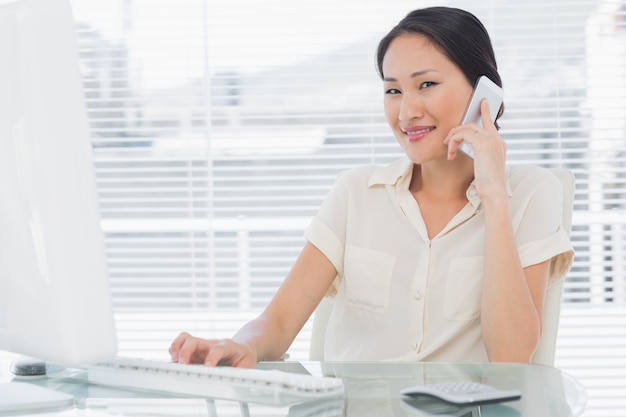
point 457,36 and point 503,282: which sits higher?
point 457,36

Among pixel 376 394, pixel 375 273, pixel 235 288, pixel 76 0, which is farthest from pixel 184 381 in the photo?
pixel 76 0

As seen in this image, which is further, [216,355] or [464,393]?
[216,355]

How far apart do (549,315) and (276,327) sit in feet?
1.86

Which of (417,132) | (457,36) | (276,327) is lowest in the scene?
(276,327)

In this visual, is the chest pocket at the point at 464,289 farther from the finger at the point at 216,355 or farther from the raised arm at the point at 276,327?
the finger at the point at 216,355

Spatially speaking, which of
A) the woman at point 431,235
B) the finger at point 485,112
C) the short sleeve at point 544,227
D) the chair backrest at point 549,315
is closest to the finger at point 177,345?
the woman at point 431,235

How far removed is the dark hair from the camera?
189 centimetres

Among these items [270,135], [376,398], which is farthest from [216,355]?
[270,135]

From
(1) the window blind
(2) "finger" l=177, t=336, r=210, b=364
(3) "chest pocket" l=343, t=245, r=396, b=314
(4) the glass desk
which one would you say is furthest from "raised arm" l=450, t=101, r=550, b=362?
(1) the window blind

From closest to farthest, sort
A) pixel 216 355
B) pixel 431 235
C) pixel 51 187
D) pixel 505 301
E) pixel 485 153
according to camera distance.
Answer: pixel 51 187, pixel 216 355, pixel 505 301, pixel 485 153, pixel 431 235

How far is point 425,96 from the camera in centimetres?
188

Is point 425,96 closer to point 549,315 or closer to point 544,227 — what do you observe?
point 544,227

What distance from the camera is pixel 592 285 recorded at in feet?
9.77

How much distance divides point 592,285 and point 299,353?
3.54 feet
